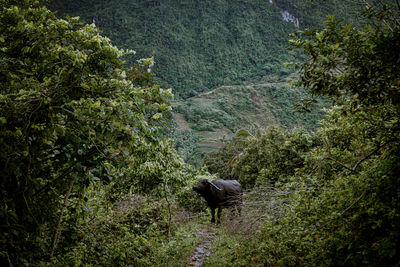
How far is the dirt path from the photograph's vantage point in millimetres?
5711

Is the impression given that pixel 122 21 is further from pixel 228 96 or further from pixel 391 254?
pixel 391 254

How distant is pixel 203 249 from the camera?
22.0ft

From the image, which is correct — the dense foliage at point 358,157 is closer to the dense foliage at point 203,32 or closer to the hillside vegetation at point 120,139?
the hillside vegetation at point 120,139

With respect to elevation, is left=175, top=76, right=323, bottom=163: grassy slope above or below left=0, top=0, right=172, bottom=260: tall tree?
above

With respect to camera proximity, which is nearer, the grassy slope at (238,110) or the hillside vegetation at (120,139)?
the hillside vegetation at (120,139)

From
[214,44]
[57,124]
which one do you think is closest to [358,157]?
[57,124]

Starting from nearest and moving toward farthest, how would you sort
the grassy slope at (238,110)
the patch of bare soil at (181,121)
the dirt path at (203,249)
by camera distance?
the dirt path at (203,249)
the grassy slope at (238,110)
the patch of bare soil at (181,121)

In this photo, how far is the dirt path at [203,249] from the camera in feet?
18.7

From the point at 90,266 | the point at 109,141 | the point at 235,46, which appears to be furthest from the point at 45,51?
the point at 235,46

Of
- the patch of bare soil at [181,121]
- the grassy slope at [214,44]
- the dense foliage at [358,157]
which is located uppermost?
the grassy slope at [214,44]

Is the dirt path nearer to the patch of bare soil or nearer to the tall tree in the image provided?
the tall tree

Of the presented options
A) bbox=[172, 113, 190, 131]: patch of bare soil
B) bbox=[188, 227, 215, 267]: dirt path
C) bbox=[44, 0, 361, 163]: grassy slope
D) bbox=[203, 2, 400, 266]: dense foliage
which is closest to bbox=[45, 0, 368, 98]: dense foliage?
bbox=[44, 0, 361, 163]: grassy slope

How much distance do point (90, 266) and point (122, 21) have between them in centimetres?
15772

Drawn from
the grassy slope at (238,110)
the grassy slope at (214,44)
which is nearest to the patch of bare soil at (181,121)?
the grassy slope at (238,110)
